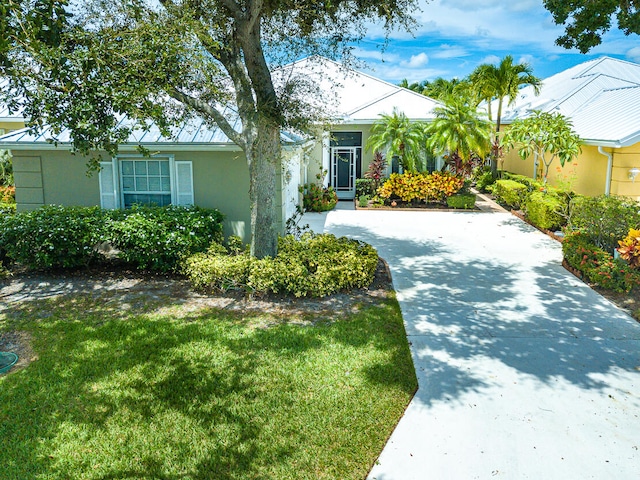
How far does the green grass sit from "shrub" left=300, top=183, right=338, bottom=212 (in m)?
10.5

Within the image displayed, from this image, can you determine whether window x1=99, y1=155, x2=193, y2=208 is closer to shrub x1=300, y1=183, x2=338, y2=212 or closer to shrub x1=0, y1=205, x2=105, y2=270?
shrub x1=0, y1=205, x2=105, y2=270

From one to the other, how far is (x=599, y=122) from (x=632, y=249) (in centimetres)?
696

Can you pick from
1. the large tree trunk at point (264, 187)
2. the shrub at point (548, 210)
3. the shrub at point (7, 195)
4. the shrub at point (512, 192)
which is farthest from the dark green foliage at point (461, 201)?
the shrub at point (7, 195)

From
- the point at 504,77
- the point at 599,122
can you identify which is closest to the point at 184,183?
the point at 599,122

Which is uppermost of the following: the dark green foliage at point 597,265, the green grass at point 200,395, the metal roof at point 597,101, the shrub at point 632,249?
the metal roof at point 597,101

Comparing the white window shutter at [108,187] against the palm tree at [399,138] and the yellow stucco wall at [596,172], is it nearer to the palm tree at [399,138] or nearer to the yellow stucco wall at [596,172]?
the palm tree at [399,138]

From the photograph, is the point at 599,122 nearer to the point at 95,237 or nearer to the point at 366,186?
the point at 366,186

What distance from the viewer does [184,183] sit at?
12086 millimetres

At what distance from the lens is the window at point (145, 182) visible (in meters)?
12.2

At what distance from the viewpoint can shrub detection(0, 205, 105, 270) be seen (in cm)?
1039

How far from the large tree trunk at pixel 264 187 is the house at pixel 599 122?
27.2ft

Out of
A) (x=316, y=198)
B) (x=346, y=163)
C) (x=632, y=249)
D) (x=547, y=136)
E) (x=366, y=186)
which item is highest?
(x=547, y=136)

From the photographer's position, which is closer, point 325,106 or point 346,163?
point 325,106

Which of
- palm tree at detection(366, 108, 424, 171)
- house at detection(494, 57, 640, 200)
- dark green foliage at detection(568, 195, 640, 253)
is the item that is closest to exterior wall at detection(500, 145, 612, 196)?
house at detection(494, 57, 640, 200)
